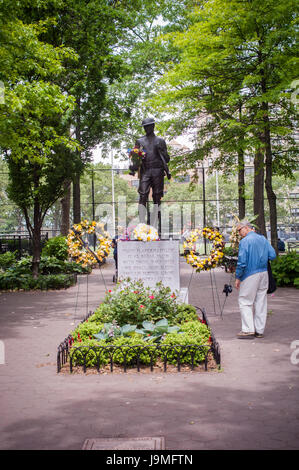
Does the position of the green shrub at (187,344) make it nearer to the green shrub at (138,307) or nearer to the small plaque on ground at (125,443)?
the green shrub at (138,307)

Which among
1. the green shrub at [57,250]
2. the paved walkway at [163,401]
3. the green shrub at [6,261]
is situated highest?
the green shrub at [57,250]

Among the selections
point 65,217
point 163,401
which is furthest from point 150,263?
point 65,217

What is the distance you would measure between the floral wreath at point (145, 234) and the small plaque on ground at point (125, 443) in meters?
5.43

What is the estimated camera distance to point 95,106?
19031 mm

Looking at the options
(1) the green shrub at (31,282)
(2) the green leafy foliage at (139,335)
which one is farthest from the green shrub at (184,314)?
(1) the green shrub at (31,282)

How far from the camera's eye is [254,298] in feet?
24.5

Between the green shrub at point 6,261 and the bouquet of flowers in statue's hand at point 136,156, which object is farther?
the green shrub at point 6,261

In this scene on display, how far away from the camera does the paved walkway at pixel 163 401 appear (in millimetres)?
3953

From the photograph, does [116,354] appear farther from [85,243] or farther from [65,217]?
[65,217]

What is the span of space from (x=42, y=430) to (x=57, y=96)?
1011 centimetres

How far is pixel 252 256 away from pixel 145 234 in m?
2.47

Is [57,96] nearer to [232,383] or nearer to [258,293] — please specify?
[258,293]

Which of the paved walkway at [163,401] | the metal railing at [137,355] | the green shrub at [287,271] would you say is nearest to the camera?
the paved walkway at [163,401]

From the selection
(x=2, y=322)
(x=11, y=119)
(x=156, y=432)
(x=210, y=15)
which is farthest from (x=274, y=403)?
(x=210, y=15)
